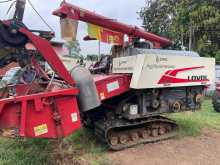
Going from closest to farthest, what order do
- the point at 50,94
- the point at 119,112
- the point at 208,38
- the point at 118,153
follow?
the point at 50,94, the point at 118,153, the point at 119,112, the point at 208,38

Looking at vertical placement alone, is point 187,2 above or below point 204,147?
above

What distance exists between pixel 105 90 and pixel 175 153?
161cm

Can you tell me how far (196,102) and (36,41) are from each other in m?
3.74

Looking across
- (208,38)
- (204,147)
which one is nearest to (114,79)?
(204,147)

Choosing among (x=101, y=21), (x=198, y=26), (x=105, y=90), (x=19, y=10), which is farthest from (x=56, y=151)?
(x=198, y=26)

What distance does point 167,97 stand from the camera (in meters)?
6.80

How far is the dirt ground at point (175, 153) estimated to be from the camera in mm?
5547

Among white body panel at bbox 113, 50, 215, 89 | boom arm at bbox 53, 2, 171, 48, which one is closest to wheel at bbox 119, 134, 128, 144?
white body panel at bbox 113, 50, 215, 89

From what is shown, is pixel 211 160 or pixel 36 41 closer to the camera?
pixel 36 41

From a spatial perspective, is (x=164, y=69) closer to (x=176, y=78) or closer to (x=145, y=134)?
(x=176, y=78)

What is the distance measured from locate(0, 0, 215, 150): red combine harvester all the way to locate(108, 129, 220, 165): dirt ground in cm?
26

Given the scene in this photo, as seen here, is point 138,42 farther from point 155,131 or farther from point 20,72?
point 20,72

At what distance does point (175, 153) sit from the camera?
5961mm

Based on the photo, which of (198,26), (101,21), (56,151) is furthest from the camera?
(198,26)
